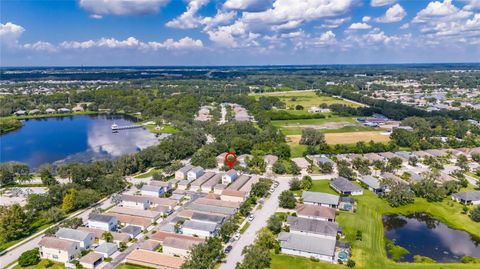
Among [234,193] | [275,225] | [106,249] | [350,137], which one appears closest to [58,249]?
[106,249]

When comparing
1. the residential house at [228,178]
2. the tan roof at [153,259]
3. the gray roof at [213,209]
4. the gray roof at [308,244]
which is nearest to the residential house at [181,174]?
the residential house at [228,178]

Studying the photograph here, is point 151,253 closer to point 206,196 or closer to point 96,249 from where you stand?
point 96,249

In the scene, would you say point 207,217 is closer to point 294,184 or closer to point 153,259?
point 153,259

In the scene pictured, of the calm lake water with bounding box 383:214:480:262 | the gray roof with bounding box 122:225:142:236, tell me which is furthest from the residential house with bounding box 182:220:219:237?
the calm lake water with bounding box 383:214:480:262

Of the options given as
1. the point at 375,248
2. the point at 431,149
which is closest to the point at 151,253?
the point at 375,248

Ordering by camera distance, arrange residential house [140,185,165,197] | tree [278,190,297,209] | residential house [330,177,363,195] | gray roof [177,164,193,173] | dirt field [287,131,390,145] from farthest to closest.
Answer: dirt field [287,131,390,145]
gray roof [177,164,193,173]
residential house [330,177,363,195]
residential house [140,185,165,197]
tree [278,190,297,209]

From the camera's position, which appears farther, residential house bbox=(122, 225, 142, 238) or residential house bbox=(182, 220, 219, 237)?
residential house bbox=(182, 220, 219, 237)

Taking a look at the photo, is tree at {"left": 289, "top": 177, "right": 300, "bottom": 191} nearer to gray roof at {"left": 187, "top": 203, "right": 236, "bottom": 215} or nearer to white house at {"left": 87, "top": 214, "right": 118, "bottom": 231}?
gray roof at {"left": 187, "top": 203, "right": 236, "bottom": 215}
